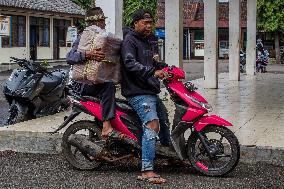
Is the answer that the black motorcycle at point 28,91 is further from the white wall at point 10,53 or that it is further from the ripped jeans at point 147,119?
the white wall at point 10,53

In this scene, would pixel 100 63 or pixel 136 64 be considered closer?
pixel 136 64

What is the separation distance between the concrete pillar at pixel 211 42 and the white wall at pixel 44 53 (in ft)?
87.4

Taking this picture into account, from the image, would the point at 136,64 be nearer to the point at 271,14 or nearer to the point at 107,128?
the point at 107,128

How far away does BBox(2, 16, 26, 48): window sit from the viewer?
39766 mm

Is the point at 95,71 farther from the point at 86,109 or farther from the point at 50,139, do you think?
the point at 50,139

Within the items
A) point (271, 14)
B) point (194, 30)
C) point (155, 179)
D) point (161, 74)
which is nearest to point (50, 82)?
point (161, 74)

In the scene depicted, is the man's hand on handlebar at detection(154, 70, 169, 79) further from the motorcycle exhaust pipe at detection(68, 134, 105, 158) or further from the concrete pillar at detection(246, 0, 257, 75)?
the concrete pillar at detection(246, 0, 257, 75)

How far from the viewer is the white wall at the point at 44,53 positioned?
44.6 meters

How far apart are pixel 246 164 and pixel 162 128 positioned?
1.32 m

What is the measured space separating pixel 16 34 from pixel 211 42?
80.2 feet

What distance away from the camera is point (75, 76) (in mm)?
7133

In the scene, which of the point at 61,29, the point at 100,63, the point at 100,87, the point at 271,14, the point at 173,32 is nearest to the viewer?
the point at 100,63

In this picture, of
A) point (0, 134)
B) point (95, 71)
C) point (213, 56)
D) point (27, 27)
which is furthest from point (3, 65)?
point (95, 71)

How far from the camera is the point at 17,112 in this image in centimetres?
1112
